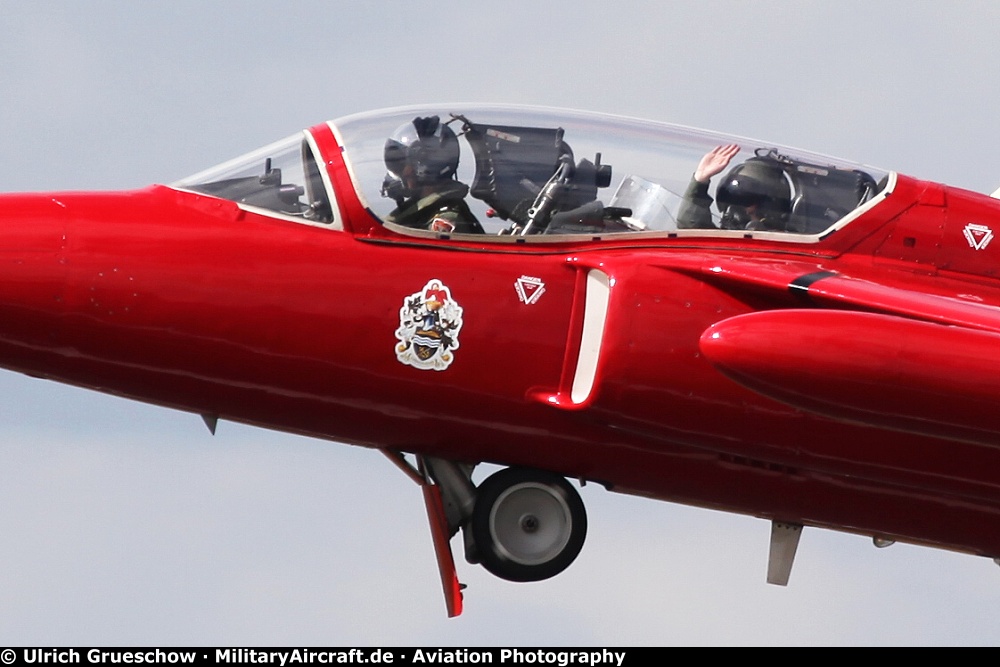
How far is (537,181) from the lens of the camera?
12102mm

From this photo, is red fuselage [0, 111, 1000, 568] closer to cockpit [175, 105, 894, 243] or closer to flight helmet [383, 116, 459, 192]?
cockpit [175, 105, 894, 243]

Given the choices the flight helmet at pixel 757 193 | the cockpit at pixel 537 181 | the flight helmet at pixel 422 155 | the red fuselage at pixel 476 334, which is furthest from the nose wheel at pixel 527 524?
the flight helmet at pixel 757 193

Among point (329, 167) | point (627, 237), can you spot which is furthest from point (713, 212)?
point (329, 167)

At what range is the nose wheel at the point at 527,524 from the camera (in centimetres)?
1214

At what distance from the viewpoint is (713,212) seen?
12250 mm

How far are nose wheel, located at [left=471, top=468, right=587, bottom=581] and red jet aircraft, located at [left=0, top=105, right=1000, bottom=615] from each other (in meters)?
0.02

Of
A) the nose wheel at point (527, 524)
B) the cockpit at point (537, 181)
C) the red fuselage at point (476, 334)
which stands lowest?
the nose wheel at point (527, 524)

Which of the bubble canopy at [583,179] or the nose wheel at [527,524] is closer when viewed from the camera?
the bubble canopy at [583,179]

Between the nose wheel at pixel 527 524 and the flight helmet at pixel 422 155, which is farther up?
the flight helmet at pixel 422 155

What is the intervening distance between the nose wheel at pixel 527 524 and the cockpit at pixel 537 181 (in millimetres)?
1705

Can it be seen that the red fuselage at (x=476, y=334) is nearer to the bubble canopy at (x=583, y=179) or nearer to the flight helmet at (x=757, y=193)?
the bubble canopy at (x=583, y=179)

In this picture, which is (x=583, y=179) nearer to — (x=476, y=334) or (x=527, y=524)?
(x=476, y=334)

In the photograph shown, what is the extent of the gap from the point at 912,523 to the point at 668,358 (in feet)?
8.16

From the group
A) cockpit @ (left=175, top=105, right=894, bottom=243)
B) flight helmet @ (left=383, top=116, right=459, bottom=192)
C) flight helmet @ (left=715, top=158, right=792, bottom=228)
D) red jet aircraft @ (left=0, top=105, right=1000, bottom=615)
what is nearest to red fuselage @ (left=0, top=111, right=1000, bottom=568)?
red jet aircraft @ (left=0, top=105, right=1000, bottom=615)
